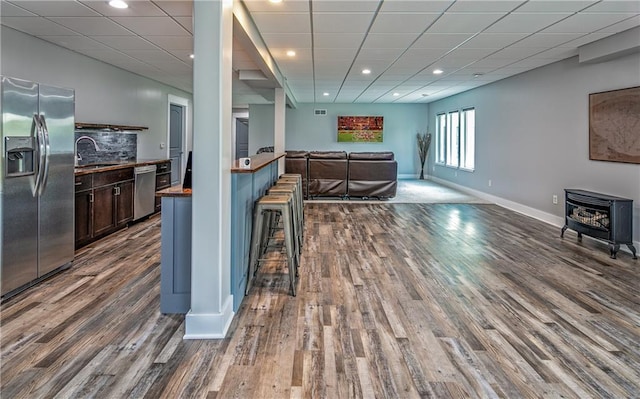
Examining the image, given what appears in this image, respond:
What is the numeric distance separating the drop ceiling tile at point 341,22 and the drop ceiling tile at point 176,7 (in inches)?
42.1

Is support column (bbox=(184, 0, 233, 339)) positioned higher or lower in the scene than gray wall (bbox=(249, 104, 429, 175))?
lower

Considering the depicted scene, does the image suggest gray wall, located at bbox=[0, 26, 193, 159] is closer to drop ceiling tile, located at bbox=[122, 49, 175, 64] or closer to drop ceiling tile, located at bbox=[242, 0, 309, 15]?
drop ceiling tile, located at bbox=[122, 49, 175, 64]

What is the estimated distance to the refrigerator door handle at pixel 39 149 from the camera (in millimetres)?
3244

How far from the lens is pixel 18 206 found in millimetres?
3127

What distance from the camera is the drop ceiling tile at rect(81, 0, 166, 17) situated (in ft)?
11.3

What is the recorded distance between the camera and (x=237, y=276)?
117 inches

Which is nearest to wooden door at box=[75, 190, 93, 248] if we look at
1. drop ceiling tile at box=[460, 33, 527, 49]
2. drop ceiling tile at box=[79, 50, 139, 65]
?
drop ceiling tile at box=[79, 50, 139, 65]

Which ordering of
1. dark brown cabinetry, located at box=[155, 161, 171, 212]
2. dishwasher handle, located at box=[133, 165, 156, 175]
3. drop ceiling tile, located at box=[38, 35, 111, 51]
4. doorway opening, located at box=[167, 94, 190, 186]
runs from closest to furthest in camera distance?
drop ceiling tile, located at box=[38, 35, 111, 51], dishwasher handle, located at box=[133, 165, 156, 175], dark brown cabinetry, located at box=[155, 161, 171, 212], doorway opening, located at box=[167, 94, 190, 186]

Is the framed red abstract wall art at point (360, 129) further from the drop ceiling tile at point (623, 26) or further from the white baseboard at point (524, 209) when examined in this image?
the drop ceiling tile at point (623, 26)

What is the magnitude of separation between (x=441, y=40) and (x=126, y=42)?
3.51 meters

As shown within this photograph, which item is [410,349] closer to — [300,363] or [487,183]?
[300,363]

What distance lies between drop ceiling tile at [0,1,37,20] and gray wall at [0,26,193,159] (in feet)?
1.52

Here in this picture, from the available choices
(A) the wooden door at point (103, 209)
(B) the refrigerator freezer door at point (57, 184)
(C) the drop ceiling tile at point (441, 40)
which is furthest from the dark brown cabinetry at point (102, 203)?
(C) the drop ceiling tile at point (441, 40)

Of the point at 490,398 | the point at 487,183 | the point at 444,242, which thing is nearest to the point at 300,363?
the point at 490,398
